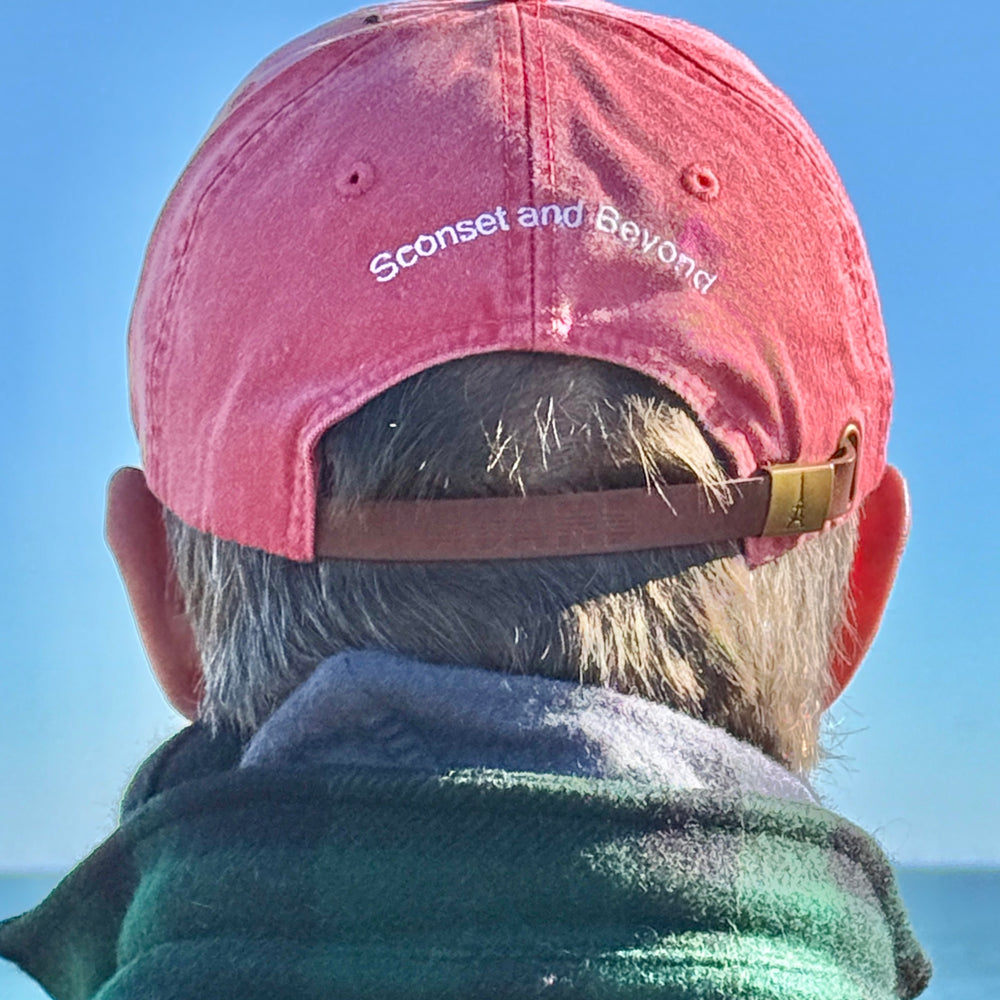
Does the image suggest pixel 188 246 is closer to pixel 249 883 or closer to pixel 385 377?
pixel 385 377

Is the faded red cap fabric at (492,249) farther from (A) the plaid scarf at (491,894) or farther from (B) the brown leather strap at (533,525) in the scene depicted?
(A) the plaid scarf at (491,894)

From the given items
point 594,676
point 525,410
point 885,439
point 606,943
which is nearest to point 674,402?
point 525,410

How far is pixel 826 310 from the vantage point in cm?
157

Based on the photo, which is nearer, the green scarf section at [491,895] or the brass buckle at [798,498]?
the green scarf section at [491,895]

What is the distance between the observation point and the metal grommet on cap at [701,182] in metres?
1.51

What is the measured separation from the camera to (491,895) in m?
1.29

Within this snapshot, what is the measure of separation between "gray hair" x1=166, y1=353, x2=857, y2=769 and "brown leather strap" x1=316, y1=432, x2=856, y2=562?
2 centimetres

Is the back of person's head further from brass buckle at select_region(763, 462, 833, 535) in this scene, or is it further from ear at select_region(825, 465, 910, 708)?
ear at select_region(825, 465, 910, 708)

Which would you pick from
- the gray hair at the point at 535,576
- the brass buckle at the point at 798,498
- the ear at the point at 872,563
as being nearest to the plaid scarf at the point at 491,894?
the gray hair at the point at 535,576

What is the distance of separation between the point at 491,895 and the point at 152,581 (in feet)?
2.14

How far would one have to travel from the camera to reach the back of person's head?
1438 mm

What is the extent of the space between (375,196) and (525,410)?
26 centimetres

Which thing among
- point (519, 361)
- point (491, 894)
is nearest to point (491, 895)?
point (491, 894)

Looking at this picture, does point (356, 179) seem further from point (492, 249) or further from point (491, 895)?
point (491, 895)
